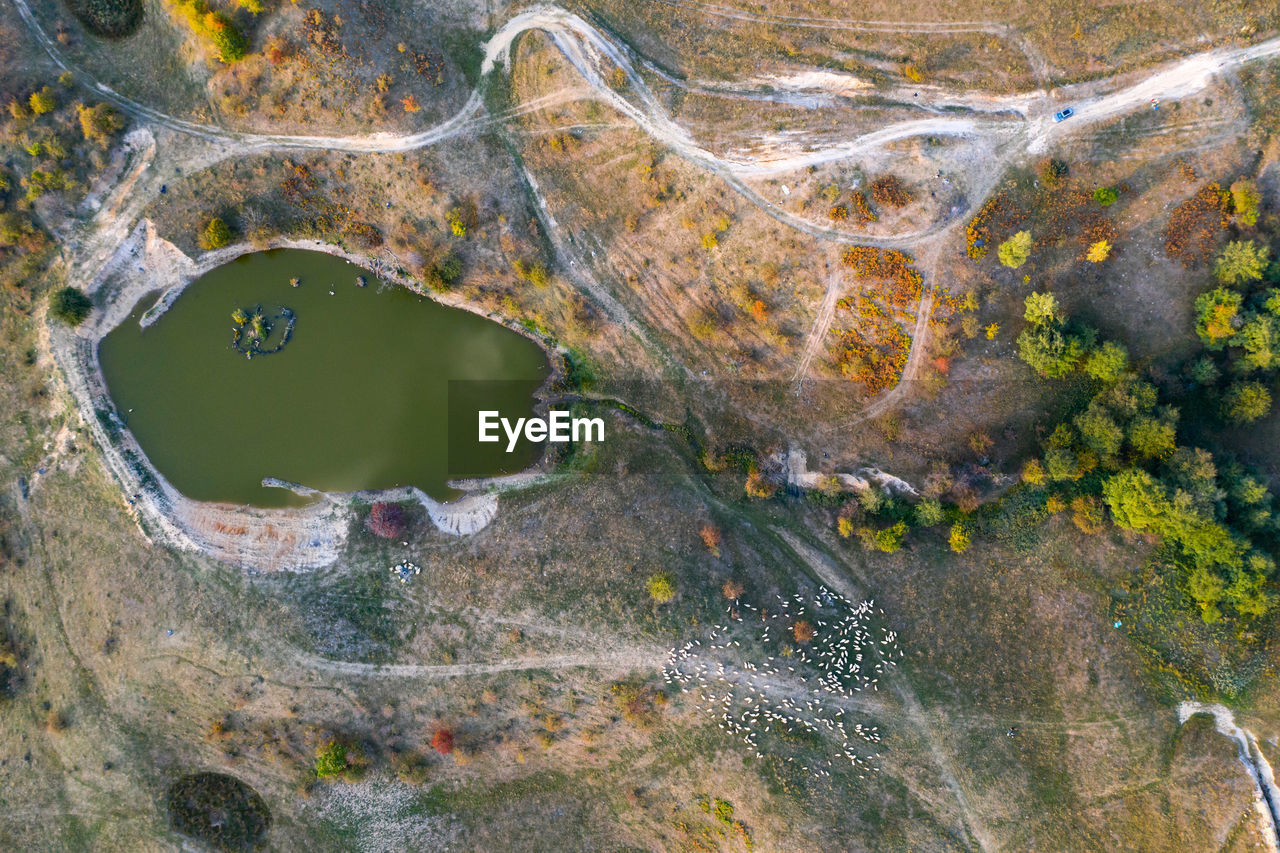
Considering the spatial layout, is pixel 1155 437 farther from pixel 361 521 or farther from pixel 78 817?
pixel 78 817

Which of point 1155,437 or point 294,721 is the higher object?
point 1155,437

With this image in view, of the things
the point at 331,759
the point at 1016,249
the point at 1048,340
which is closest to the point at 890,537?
the point at 1048,340

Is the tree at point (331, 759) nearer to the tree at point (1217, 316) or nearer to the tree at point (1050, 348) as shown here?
the tree at point (1050, 348)

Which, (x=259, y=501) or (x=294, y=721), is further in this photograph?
(x=259, y=501)

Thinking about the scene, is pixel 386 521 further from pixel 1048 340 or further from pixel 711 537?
pixel 1048 340

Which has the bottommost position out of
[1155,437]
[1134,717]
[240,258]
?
[1134,717]

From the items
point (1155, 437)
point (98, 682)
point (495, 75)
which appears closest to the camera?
point (1155, 437)

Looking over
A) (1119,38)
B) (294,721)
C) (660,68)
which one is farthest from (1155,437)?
(294,721)
